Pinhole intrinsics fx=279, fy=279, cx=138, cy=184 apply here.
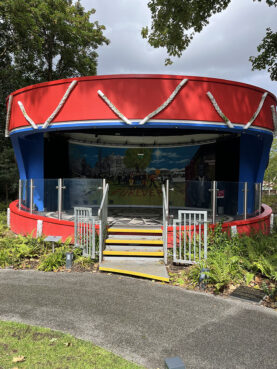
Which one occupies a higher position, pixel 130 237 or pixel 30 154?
pixel 30 154

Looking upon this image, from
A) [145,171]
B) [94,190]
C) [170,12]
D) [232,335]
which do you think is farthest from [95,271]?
[170,12]

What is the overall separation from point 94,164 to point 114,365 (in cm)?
1221

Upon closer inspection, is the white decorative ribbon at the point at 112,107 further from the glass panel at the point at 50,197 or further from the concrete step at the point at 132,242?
the concrete step at the point at 132,242

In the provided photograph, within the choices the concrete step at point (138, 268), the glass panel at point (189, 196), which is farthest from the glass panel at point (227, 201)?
the concrete step at point (138, 268)

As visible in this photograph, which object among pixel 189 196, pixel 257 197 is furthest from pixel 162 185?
pixel 257 197

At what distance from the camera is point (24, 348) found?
11.8ft

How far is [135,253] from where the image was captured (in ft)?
24.5

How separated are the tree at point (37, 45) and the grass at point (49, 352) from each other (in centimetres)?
1459

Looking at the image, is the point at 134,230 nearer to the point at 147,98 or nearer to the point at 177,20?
the point at 147,98

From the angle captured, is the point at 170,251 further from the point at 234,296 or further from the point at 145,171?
the point at 145,171

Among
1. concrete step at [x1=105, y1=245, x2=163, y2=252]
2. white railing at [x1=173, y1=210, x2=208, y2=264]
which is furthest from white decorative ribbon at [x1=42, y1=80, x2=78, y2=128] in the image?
white railing at [x1=173, y1=210, x2=208, y2=264]

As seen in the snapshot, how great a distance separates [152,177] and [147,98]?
21.6ft

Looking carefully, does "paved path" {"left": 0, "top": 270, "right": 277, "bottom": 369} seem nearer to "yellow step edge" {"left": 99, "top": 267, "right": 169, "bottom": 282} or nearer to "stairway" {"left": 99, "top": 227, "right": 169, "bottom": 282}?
"yellow step edge" {"left": 99, "top": 267, "right": 169, "bottom": 282}

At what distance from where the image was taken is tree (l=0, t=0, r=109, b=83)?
16.8m
